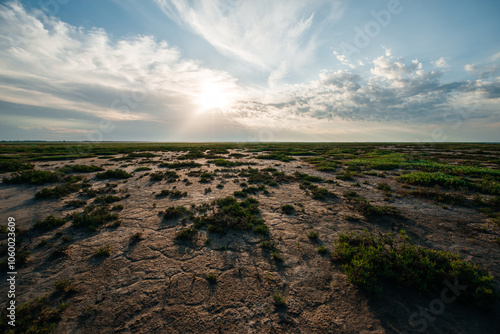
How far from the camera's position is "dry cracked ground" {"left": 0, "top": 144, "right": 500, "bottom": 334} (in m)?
3.94

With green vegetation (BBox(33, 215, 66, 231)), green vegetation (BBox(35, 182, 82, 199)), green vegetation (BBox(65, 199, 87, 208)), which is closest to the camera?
green vegetation (BBox(33, 215, 66, 231))

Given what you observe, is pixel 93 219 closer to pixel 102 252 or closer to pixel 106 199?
pixel 102 252

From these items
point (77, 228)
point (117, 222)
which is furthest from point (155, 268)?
point (77, 228)

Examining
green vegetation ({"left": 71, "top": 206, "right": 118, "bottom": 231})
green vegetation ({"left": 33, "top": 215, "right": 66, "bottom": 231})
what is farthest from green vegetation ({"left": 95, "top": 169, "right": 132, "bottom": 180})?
green vegetation ({"left": 33, "top": 215, "right": 66, "bottom": 231})

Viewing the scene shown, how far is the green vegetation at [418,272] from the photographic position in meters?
4.30

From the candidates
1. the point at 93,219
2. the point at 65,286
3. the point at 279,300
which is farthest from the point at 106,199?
the point at 279,300

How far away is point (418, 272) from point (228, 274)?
5.08 metres

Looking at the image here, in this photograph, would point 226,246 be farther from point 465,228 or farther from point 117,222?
point 465,228

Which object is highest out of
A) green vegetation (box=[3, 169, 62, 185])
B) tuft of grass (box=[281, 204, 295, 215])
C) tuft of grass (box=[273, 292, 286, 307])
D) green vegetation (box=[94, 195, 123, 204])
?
green vegetation (box=[3, 169, 62, 185])

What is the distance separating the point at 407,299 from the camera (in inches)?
173

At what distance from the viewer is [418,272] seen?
478cm

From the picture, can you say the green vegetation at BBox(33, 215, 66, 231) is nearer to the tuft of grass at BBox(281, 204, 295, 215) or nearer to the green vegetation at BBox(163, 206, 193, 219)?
the green vegetation at BBox(163, 206, 193, 219)

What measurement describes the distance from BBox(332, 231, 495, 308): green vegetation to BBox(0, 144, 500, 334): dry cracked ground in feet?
0.73

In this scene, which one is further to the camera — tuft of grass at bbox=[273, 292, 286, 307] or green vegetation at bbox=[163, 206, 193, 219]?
green vegetation at bbox=[163, 206, 193, 219]
